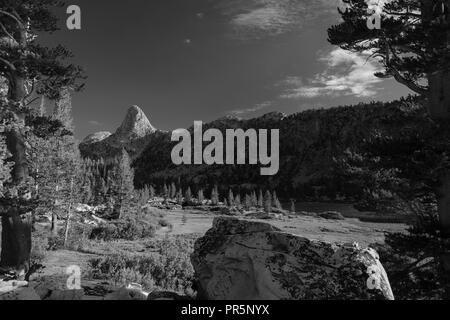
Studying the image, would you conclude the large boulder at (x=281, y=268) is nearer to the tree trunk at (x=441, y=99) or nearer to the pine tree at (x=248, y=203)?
the tree trunk at (x=441, y=99)

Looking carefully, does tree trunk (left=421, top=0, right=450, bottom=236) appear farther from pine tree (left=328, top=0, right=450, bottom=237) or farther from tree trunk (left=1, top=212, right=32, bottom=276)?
tree trunk (left=1, top=212, right=32, bottom=276)

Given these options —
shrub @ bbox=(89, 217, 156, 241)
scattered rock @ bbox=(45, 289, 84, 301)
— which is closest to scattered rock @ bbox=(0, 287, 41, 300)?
scattered rock @ bbox=(45, 289, 84, 301)

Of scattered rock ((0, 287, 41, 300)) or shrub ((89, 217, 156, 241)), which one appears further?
shrub ((89, 217, 156, 241))

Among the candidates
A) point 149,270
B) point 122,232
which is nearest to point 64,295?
Result: point 149,270

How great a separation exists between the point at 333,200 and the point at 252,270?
148425mm

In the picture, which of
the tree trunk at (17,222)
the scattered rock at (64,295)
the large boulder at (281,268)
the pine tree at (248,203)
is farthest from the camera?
the pine tree at (248,203)

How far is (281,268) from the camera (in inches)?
197

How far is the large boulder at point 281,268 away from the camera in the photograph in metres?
4.64

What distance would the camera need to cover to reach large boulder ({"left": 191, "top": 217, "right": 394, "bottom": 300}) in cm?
464

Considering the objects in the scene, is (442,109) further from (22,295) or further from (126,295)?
(22,295)

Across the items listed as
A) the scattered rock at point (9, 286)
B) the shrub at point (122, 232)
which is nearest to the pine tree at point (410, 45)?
the scattered rock at point (9, 286)

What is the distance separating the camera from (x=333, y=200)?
14450cm
